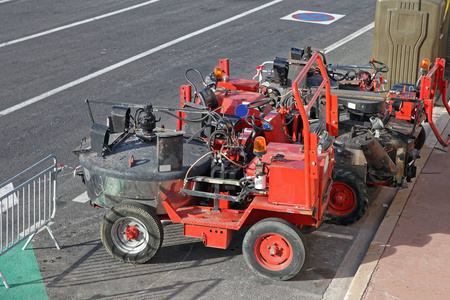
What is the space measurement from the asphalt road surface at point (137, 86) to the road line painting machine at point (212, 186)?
0.38 meters

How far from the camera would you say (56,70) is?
50.0 feet

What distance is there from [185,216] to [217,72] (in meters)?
3.18

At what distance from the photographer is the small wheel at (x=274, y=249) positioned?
6.96 meters

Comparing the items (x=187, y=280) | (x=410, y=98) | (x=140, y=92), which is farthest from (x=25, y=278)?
(x=140, y=92)

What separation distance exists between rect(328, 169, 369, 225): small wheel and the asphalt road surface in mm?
164

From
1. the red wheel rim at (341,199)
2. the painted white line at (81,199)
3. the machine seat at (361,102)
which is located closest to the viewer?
the red wheel rim at (341,199)

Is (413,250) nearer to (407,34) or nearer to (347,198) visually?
(347,198)

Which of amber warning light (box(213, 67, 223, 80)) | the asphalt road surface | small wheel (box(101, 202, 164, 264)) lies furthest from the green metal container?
small wheel (box(101, 202, 164, 264))

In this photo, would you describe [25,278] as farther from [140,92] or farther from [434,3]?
[434,3]

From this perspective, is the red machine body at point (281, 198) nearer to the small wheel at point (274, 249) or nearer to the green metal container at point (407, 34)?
the small wheel at point (274, 249)

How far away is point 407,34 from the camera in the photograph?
43.4ft

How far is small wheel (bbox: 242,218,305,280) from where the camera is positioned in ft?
22.8

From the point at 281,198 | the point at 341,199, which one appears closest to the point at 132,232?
the point at 281,198

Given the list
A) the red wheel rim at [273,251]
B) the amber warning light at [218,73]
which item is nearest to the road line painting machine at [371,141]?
the amber warning light at [218,73]
